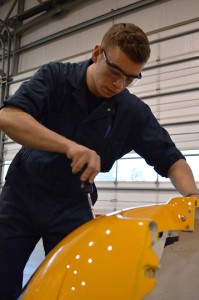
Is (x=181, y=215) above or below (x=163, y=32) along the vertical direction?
below

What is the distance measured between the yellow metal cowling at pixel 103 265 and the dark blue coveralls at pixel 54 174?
42 cm

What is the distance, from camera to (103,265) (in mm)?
819

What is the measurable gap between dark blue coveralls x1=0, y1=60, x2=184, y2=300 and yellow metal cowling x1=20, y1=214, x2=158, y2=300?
42 centimetres

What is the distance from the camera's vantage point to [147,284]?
73 centimetres

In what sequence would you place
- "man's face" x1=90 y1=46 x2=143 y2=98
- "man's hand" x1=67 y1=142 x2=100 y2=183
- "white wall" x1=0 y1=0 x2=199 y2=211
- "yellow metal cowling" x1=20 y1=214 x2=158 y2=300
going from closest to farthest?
1. "yellow metal cowling" x1=20 y1=214 x2=158 y2=300
2. "man's hand" x1=67 y1=142 x2=100 y2=183
3. "man's face" x1=90 y1=46 x2=143 y2=98
4. "white wall" x1=0 y1=0 x2=199 y2=211

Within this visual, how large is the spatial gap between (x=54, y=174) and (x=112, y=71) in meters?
0.48

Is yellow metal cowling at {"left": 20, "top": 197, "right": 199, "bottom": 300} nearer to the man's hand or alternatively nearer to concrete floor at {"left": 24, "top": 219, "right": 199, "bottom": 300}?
the man's hand

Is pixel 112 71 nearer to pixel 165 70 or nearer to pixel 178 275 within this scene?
pixel 178 275

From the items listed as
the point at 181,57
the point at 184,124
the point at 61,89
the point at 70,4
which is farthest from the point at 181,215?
the point at 70,4

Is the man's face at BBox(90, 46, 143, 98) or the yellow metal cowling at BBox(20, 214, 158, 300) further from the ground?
the man's face at BBox(90, 46, 143, 98)

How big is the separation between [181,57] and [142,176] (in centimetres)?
201

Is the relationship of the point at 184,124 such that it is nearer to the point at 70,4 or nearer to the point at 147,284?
the point at 70,4

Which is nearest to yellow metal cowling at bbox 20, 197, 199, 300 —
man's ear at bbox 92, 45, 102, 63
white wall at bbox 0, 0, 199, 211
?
man's ear at bbox 92, 45, 102, 63

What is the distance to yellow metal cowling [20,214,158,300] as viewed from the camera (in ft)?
2.46
